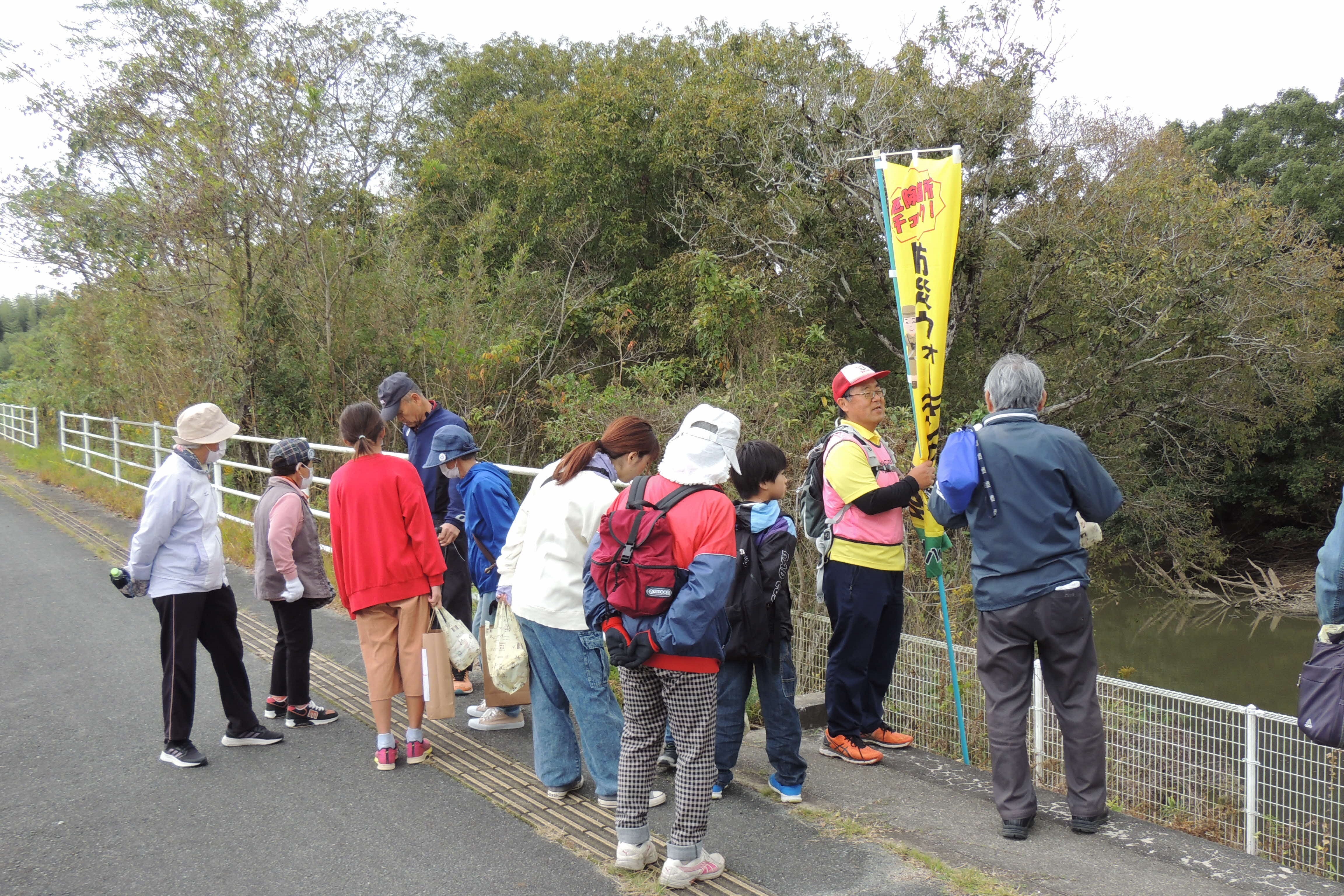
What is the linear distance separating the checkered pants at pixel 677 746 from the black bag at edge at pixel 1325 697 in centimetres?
189

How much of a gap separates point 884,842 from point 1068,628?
1090 millimetres

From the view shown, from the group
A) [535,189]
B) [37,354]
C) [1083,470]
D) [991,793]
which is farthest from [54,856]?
[37,354]

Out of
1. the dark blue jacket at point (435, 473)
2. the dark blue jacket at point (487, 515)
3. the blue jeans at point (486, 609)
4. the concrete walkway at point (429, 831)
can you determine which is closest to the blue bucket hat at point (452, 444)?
the dark blue jacket at point (487, 515)

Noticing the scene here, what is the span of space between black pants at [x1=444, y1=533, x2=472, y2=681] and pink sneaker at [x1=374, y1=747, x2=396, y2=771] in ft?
2.76

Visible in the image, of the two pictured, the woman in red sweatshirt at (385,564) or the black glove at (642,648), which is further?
the woman in red sweatshirt at (385,564)

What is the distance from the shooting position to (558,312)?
17406mm

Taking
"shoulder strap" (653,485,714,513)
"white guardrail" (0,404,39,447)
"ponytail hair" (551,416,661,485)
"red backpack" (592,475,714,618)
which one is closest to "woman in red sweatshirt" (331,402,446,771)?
"ponytail hair" (551,416,661,485)

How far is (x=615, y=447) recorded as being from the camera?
3.77 m

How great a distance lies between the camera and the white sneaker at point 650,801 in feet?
13.1

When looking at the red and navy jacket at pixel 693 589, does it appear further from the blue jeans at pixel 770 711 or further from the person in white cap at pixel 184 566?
the person in white cap at pixel 184 566

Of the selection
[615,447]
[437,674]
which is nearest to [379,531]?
[437,674]

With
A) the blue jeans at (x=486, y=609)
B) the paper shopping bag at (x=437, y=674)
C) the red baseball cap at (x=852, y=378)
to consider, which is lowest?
the paper shopping bag at (x=437, y=674)

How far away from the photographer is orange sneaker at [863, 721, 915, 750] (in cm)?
482

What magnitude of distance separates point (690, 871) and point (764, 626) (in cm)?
97
